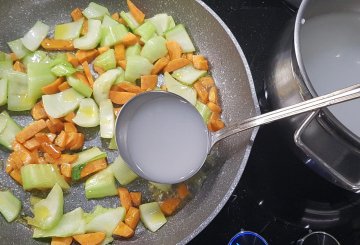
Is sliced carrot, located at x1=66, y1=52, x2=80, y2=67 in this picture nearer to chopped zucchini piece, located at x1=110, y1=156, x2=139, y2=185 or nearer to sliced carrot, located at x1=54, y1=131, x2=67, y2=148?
sliced carrot, located at x1=54, y1=131, x2=67, y2=148

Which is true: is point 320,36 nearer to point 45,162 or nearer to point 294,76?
point 294,76

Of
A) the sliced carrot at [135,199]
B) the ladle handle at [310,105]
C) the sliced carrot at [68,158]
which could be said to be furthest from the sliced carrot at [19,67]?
the ladle handle at [310,105]

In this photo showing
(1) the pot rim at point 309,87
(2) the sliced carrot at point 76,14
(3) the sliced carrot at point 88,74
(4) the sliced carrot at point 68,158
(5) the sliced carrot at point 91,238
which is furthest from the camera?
(2) the sliced carrot at point 76,14

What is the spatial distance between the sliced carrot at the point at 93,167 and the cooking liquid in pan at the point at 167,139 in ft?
0.37

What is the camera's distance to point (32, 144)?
1.33 m

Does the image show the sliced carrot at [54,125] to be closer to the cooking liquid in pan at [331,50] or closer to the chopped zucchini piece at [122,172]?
the chopped zucchini piece at [122,172]


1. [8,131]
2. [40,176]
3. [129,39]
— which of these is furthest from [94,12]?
[40,176]

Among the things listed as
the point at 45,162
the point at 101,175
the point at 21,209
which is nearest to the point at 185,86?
the point at 101,175

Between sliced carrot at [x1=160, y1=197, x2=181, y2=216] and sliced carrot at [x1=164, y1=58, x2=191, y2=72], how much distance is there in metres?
0.43

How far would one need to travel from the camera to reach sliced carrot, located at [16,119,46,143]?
1.33m

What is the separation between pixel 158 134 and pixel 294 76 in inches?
15.9

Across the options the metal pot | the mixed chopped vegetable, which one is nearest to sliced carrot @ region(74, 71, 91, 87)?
the mixed chopped vegetable

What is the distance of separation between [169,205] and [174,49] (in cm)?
51

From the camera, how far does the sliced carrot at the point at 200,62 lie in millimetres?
1452
